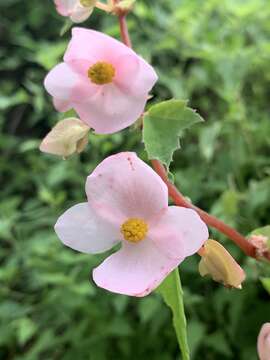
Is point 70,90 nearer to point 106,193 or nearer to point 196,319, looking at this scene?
point 106,193

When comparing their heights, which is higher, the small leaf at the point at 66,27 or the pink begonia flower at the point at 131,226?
the small leaf at the point at 66,27

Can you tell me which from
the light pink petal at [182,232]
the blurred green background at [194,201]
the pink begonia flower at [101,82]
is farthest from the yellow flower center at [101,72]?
the blurred green background at [194,201]

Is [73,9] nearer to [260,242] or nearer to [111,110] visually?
[111,110]

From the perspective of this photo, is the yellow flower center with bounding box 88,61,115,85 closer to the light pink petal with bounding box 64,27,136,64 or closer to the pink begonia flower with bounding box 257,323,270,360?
the light pink petal with bounding box 64,27,136,64

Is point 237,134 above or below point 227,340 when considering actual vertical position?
above

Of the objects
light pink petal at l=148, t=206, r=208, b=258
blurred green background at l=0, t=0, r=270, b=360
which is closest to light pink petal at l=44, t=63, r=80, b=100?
light pink petal at l=148, t=206, r=208, b=258

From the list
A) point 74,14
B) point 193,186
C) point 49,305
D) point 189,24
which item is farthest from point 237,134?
point 74,14

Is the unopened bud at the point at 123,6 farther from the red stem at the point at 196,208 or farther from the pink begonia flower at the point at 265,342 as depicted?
the pink begonia flower at the point at 265,342
